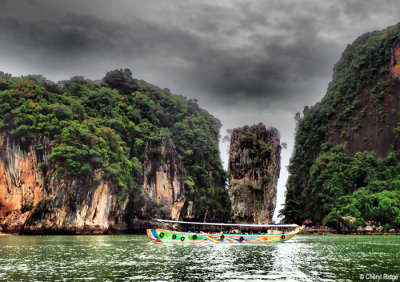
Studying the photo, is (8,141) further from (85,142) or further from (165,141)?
(165,141)

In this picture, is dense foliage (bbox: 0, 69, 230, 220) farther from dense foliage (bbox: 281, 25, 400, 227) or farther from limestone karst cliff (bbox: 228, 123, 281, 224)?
dense foliage (bbox: 281, 25, 400, 227)

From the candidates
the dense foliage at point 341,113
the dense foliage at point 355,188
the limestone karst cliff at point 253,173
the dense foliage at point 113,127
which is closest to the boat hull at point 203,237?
the dense foliage at point 113,127

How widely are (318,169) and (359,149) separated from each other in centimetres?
909

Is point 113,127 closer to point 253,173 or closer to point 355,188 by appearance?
point 253,173

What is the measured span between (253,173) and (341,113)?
972 inches

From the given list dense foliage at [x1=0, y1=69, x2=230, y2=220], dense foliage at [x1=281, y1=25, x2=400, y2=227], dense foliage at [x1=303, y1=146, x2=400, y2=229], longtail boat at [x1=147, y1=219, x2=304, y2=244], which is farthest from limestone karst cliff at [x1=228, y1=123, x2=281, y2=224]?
longtail boat at [x1=147, y1=219, x2=304, y2=244]

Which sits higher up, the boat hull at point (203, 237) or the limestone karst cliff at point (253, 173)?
the limestone karst cliff at point (253, 173)

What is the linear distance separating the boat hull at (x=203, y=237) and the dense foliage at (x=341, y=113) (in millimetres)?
29155

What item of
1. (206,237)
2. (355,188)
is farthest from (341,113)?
(206,237)

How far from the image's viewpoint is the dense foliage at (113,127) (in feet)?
155

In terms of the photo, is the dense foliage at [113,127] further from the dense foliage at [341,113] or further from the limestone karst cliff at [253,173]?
the dense foliage at [341,113]

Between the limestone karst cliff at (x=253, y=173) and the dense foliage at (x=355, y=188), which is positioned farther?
the limestone karst cliff at (x=253, y=173)

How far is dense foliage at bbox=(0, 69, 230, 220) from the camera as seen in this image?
155 ft

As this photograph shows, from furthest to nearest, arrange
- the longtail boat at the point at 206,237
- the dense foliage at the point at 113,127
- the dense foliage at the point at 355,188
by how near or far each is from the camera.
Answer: the dense foliage at the point at 355,188
the dense foliage at the point at 113,127
the longtail boat at the point at 206,237
